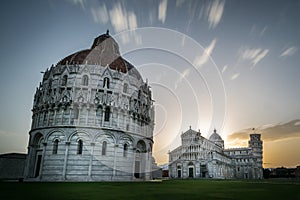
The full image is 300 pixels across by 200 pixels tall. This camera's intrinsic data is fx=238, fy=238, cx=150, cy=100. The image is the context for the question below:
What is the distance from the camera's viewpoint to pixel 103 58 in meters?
39.9

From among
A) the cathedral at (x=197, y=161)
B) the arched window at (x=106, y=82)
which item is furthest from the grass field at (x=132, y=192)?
the cathedral at (x=197, y=161)

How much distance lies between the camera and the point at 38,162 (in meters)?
34.0

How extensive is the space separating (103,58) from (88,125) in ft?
41.3

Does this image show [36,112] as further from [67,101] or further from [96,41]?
[96,41]

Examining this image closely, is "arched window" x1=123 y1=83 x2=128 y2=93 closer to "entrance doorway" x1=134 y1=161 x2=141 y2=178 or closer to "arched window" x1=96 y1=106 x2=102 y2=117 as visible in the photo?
"arched window" x1=96 y1=106 x2=102 y2=117

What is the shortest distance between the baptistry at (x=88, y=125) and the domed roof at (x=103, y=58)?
162 mm

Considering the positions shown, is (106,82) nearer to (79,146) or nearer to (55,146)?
(79,146)

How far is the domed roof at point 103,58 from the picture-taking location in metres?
38.4

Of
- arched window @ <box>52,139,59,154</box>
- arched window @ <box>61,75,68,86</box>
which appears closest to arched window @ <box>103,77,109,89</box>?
arched window @ <box>61,75,68,86</box>

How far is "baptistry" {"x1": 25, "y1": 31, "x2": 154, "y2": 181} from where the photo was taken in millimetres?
31828

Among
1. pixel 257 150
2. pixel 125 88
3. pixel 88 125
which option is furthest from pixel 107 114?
pixel 257 150

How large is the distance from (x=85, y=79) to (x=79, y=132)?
26.7 feet

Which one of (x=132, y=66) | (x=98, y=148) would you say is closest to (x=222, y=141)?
(x=132, y=66)

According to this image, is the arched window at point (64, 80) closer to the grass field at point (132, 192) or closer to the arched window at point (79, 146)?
the arched window at point (79, 146)
